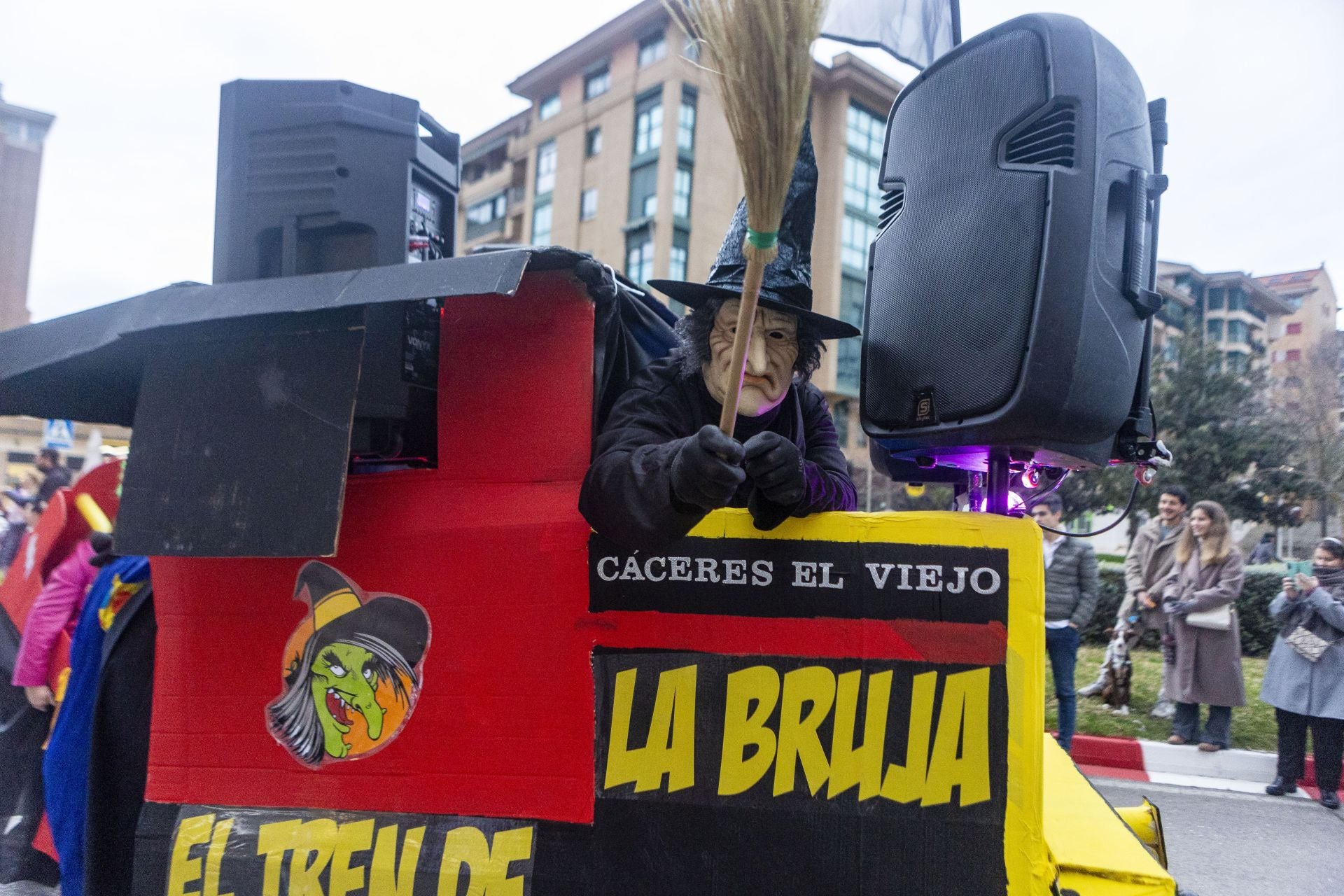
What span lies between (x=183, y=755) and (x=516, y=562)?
958 mm

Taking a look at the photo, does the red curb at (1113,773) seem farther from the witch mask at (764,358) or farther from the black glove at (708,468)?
the black glove at (708,468)

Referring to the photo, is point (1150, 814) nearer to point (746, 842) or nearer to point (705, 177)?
point (746, 842)

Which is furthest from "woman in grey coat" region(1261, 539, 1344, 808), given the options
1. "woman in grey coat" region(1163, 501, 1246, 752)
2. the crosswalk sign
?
the crosswalk sign

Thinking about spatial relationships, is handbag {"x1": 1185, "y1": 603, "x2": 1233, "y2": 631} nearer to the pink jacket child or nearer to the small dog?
the small dog

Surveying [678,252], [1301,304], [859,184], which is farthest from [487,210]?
[1301,304]

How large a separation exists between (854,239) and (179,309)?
32.2m

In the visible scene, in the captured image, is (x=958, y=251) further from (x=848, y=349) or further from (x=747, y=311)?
(x=848, y=349)

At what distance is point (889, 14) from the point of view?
261 cm

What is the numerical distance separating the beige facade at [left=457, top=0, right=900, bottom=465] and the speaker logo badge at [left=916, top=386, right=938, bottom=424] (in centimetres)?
2574

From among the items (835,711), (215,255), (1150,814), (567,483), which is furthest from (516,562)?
(1150,814)

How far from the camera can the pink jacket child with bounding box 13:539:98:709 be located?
302cm

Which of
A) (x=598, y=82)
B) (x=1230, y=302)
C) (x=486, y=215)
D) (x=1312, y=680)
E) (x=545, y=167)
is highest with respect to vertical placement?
(x=598, y=82)

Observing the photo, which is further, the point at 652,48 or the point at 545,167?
the point at 545,167

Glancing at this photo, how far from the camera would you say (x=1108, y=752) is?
5.82 meters
